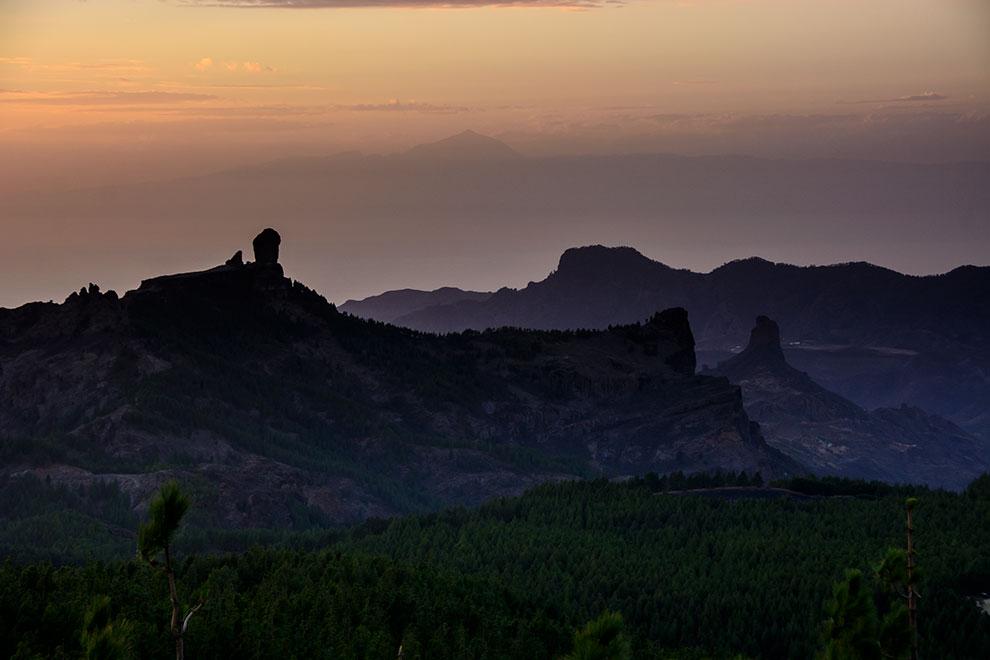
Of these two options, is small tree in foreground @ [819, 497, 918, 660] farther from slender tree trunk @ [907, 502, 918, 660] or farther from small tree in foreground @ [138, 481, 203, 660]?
small tree in foreground @ [138, 481, 203, 660]

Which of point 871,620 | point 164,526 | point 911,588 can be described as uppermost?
point 164,526

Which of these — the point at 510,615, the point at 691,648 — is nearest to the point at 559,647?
the point at 510,615

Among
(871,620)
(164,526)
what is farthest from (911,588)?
(164,526)

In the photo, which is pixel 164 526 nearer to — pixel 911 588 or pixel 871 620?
pixel 911 588

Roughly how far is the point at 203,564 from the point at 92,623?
3387 inches

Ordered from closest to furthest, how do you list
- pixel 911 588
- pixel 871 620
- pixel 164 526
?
1. pixel 164 526
2. pixel 911 588
3. pixel 871 620

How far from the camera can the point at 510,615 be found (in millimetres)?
180375

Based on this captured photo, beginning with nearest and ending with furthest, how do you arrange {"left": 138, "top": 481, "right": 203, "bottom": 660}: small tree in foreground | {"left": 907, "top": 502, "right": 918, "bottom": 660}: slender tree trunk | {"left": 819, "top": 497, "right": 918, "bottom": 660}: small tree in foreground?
{"left": 138, "top": 481, "right": 203, "bottom": 660}: small tree in foreground, {"left": 907, "top": 502, "right": 918, "bottom": 660}: slender tree trunk, {"left": 819, "top": 497, "right": 918, "bottom": 660}: small tree in foreground

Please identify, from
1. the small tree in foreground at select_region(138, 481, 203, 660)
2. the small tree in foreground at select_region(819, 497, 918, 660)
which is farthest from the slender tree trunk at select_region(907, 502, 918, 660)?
the small tree in foreground at select_region(138, 481, 203, 660)

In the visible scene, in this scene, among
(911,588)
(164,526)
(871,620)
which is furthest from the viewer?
(871,620)

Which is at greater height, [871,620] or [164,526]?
[164,526]

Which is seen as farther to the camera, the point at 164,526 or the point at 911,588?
the point at 911,588

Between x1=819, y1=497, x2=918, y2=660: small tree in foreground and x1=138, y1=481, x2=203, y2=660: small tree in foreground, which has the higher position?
x1=138, y1=481, x2=203, y2=660: small tree in foreground

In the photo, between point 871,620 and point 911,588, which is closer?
point 911,588
